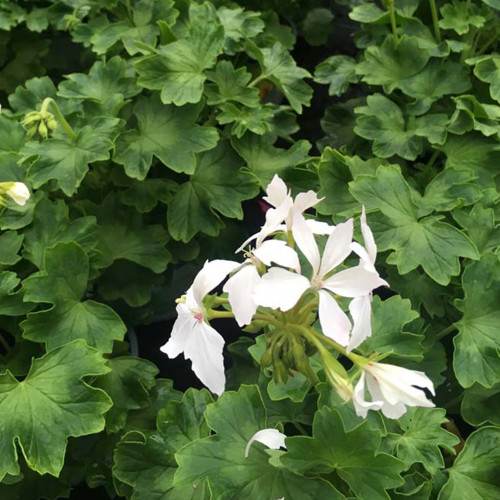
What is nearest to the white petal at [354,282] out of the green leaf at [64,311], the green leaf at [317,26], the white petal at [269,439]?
the white petal at [269,439]

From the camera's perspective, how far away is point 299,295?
2.08 ft

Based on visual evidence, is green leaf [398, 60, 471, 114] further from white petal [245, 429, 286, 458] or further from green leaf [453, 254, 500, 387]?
white petal [245, 429, 286, 458]

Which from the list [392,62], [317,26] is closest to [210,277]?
[392,62]

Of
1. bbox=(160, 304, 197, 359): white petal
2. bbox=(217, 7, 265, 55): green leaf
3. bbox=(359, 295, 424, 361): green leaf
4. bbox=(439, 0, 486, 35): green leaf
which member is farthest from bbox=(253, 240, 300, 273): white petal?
bbox=(439, 0, 486, 35): green leaf

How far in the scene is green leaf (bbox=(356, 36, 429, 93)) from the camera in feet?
4.62

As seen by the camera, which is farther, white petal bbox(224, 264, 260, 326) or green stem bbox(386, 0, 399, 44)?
green stem bbox(386, 0, 399, 44)

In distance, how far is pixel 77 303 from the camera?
1126 mm

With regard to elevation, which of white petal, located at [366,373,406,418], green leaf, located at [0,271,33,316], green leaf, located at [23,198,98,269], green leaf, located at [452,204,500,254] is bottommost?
green leaf, located at [0,271,33,316]

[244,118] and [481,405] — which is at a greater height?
[244,118]

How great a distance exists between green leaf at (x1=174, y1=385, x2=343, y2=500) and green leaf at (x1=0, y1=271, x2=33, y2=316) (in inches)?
17.0

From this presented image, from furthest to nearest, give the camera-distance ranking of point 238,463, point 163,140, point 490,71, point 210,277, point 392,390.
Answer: point 490,71
point 163,140
point 238,463
point 210,277
point 392,390

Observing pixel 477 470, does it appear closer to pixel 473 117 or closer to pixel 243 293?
pixel 243 293

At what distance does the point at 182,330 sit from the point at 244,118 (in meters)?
0.70

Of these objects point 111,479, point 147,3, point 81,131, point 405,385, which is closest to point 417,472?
point 405,385
